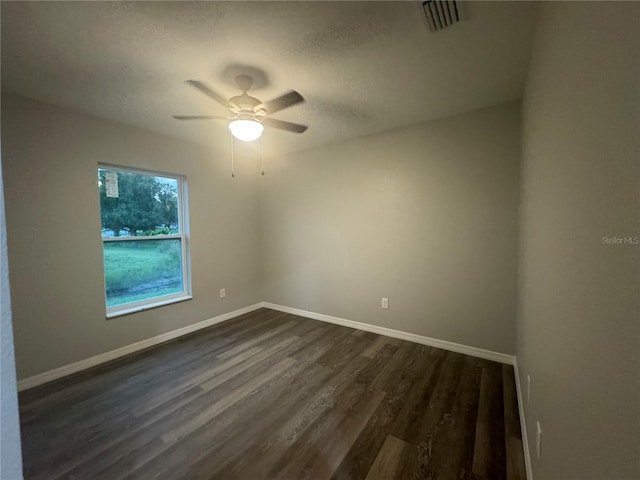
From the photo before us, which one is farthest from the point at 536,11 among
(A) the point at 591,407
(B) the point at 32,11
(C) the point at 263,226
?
(C) the point at 263,226

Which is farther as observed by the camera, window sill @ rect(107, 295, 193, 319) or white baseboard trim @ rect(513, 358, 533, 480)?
window sill @ rect(107, 295, 193, 319)

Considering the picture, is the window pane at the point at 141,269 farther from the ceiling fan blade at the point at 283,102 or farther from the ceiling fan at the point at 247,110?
the ceiling fan blade at the point at 283,102

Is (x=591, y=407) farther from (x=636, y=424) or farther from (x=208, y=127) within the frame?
(x=208, y=127)

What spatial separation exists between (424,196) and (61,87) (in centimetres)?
338

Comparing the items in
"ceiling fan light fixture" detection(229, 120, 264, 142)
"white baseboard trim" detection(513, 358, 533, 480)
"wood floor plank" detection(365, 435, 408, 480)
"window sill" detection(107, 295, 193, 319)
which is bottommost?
"wood floor plank" detection(365, 435, 408, 480)

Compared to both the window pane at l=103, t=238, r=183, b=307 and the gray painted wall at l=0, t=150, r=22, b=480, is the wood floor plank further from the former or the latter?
the window pane at l=103, t=238, r=183, b=307

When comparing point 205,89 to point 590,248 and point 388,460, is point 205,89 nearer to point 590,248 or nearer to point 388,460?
point 590,248

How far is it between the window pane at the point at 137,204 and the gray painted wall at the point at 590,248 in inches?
139

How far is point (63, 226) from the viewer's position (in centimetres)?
237

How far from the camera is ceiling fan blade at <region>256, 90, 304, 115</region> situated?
179 centimetres

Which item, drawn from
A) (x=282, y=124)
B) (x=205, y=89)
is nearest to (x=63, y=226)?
(x=205, y=89)

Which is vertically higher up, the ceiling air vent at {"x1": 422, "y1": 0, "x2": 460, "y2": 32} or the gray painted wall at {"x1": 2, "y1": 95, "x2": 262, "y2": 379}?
the ceiling air vent at {"x1": 422, "y1": 0, "x2": 460, "y2": 32}

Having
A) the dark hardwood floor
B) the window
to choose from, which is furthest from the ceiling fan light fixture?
the dark hardwood floor

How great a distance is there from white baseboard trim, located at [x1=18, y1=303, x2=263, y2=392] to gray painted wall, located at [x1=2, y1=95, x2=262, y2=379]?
1.9 inches
